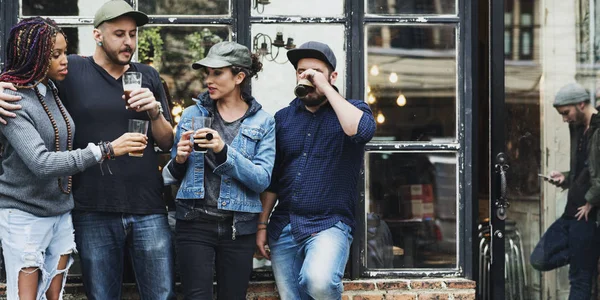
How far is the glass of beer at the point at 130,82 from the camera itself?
3.72m

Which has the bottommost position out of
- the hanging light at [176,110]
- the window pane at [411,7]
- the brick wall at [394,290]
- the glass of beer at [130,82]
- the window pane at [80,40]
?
the brick wall at [394,290]

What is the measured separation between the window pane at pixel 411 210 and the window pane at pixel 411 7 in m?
0.86

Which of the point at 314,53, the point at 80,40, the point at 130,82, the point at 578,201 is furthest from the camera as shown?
the point at 578,201

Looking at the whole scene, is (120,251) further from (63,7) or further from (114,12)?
(63,7)

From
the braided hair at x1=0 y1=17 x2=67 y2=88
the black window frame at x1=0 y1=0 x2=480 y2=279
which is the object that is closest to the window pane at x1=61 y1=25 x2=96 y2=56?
the black window frame at x1=0 y1=0 x2=480 y2=279

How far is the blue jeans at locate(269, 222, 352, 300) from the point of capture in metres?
3.88

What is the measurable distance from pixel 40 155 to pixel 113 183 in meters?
0.57

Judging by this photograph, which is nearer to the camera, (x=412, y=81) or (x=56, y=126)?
(x=56, y=126)

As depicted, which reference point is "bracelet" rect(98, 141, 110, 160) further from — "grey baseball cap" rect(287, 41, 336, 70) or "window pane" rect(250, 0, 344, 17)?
"window pane" rect(250, 0, 344, 17)

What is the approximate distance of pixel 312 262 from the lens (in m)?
3.90

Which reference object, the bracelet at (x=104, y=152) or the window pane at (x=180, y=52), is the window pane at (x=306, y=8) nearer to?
the window pane at (x=180, y=52)

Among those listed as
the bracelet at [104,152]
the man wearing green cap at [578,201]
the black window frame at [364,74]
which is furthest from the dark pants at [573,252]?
the bracelet at [104,152]

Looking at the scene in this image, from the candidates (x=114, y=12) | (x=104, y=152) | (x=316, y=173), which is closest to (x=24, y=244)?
(x=104, y=152)

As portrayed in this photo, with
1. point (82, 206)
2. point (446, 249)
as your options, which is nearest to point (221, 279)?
point (82, 206)
